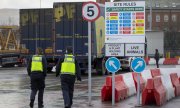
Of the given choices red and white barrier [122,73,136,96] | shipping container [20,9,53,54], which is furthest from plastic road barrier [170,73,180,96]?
shipping container [20,9,53,54]

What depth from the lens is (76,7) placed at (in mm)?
30375

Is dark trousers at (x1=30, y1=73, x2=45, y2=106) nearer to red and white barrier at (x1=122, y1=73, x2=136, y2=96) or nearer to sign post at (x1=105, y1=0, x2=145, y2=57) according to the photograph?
sign post at (x1=105, y1=0, x2=145, y2=57)

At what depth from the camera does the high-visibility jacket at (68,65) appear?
1334 cm

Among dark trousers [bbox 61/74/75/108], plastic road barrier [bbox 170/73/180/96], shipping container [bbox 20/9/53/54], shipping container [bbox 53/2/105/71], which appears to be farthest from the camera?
shipping container [bbox 20/9/53/54]

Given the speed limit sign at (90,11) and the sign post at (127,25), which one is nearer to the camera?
the speed limit sign at (90,11)

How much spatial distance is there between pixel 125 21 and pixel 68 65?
9.98 feet

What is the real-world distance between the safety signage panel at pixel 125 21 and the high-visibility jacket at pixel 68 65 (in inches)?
93.5

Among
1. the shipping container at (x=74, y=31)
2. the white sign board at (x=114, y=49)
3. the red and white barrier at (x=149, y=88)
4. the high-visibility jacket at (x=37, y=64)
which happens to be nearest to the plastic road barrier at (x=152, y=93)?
the red and white barrier at (x=149, y=88)

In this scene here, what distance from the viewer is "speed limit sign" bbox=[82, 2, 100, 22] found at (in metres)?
15.0

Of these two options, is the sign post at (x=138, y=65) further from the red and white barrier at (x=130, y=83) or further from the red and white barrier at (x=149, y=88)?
the red and white barrier at (x=130, y=83)

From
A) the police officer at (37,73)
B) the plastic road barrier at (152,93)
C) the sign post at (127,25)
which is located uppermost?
the sign post at (127,25)

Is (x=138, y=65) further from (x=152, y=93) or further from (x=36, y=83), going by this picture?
(x=36, y=83)

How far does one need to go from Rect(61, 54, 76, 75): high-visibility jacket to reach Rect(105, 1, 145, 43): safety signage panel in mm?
2374

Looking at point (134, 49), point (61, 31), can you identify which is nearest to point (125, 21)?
point (134, 49)
